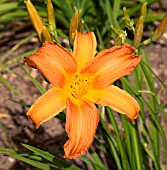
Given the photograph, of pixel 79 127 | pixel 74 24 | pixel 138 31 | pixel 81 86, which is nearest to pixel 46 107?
pixel 79 127

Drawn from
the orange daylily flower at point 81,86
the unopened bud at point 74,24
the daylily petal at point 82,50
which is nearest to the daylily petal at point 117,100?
the orange daylily flower at point 81,86

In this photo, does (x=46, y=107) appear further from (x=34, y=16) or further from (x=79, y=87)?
(x=34, y=16)

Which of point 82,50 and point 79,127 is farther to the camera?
point 82,50

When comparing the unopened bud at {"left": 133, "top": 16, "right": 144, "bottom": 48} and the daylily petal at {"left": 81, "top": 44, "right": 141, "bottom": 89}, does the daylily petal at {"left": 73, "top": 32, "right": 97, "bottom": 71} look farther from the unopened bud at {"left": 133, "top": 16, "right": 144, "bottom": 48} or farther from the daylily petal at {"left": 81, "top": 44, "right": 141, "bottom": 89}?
the unopened bud at {"left": 133, "top": 16, "right": 144, "bottom": 48}

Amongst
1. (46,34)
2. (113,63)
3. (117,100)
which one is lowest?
(117,100)

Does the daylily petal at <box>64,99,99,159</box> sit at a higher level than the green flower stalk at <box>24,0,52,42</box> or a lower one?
lower

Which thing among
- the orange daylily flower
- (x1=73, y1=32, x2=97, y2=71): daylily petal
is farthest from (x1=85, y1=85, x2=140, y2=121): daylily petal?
(x1=73, y1=32, x2=97, y2=71): daylily petal

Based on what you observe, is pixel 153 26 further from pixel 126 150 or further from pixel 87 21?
pixel 126 150

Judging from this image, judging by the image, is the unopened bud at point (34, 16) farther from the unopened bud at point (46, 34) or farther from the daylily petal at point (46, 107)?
the daylily petal at point (46, 107)
